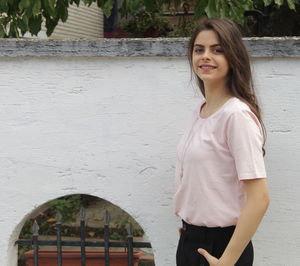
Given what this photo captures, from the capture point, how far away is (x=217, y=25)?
2.00 metres

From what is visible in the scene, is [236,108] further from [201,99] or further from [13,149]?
[13,149]

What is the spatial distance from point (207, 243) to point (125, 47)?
116 centimetres

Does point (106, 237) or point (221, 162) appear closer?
point (221, 162)

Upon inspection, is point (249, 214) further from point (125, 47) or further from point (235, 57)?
point (125, 47)

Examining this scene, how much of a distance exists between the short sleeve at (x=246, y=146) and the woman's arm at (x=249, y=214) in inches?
1.6

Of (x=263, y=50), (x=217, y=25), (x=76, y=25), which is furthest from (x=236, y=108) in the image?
(x=76, y=25)

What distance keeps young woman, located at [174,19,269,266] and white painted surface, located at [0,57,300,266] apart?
62cm

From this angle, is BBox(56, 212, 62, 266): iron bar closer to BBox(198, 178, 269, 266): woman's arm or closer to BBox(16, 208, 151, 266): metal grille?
BBox(16, 208, 151, 266): metal grille

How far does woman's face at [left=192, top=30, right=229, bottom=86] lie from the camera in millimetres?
2016

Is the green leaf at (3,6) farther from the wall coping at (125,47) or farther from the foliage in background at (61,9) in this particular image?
the wall coping at (125,47)

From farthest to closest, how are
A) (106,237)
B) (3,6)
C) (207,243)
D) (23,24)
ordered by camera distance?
1. (23,24)
2. (3,6)
3. (106,237)
4. (207,243)

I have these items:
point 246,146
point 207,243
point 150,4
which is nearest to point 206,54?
point 246,146

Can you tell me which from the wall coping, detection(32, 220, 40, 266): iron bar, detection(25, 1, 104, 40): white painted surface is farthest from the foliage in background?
detection(25, 1, 104, 40): white painted surface

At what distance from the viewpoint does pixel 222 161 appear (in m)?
1.97
